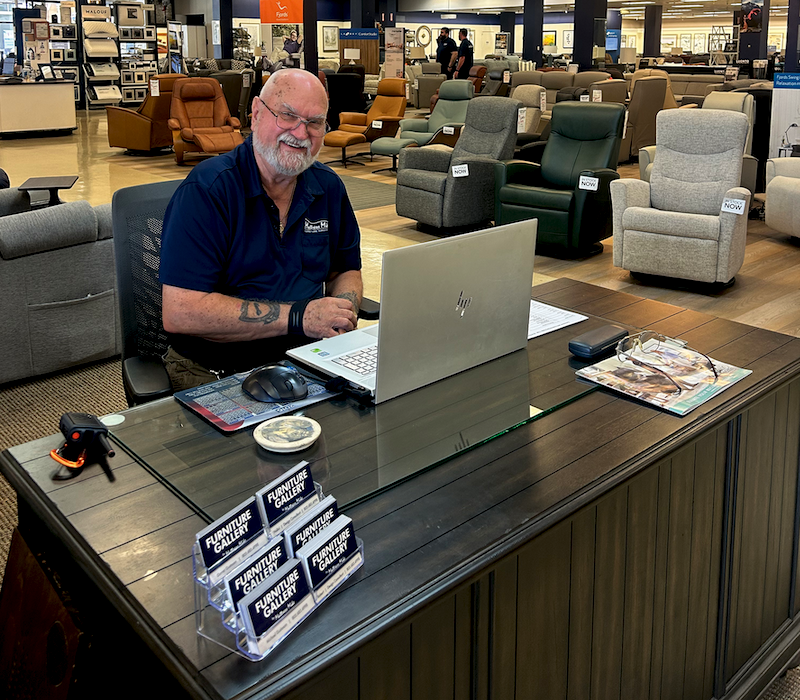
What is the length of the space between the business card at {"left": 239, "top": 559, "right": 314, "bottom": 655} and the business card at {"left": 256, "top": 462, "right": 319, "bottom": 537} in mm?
97

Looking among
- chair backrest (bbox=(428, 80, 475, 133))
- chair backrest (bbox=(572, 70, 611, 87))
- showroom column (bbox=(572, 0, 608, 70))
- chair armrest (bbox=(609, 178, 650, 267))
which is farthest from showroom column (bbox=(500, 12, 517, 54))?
chair armrest (bbox=(609, 178, 650, 267))

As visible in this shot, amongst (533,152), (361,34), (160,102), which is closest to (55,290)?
(533,152)

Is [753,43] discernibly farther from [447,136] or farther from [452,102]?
[447,136]

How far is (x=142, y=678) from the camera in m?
1.21

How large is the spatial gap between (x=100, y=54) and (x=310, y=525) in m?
17.1

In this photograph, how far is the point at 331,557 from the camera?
1.09 m

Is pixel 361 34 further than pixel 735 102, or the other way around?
pixel 361 34

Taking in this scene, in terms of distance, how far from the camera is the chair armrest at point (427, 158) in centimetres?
685

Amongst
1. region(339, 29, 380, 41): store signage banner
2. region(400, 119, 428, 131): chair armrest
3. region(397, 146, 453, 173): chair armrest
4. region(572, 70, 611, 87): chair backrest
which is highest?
region(339, 29, 380, 41): store signage banner

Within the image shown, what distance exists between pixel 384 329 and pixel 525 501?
381mm

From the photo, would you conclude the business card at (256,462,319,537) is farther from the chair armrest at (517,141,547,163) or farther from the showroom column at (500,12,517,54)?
the showroom column at (500,12,517,54)

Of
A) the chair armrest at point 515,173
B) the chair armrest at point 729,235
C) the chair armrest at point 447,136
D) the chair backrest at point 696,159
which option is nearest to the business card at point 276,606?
the chair armrest at point 729,235

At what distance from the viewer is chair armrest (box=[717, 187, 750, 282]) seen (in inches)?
200

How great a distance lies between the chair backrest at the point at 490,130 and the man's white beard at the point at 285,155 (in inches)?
194
